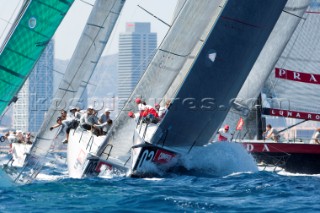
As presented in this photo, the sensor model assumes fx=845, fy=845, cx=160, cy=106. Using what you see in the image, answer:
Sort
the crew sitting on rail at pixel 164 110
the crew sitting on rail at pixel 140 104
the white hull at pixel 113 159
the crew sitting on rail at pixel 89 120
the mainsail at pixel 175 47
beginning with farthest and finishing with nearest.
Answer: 1. the crew sitting on rail at pixel 89 120
2. the mainsail at pixel 175 47
3. the crew sitting on rail at pixel 140 104
4. the crew sitting on rail at pixel 164 110
5. the white hull at pixel 113 159

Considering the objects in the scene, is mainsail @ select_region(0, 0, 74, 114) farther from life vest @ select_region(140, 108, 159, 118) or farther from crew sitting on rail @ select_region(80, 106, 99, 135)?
life vest @ select_region(140, 108, 159, 118)

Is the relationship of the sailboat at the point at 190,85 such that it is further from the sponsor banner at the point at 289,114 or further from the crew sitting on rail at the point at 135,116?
the sponsor banner at the point at 289,114

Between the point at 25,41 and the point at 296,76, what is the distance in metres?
8.03

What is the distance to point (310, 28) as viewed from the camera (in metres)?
20.9

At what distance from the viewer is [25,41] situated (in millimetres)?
15508

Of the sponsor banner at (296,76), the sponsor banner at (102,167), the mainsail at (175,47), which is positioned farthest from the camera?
the sponsor banner at (296,76)

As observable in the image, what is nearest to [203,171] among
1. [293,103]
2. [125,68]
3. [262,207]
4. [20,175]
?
[20,175]

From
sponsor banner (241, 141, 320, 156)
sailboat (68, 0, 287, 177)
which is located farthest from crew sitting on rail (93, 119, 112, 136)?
sponsor banner (241, 141, 320, 156)

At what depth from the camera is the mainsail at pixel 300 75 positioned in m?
20.8

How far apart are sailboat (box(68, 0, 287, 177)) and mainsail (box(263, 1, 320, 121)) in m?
6.22

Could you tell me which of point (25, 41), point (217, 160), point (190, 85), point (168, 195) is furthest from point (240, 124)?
point (168, 195)

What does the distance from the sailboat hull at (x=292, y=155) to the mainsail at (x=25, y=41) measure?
17.8 ft

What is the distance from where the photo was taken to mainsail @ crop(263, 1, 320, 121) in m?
20.8

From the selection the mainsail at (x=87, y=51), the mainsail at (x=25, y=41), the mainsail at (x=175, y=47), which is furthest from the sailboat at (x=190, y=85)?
the mainsail at (x=87, y=51)
